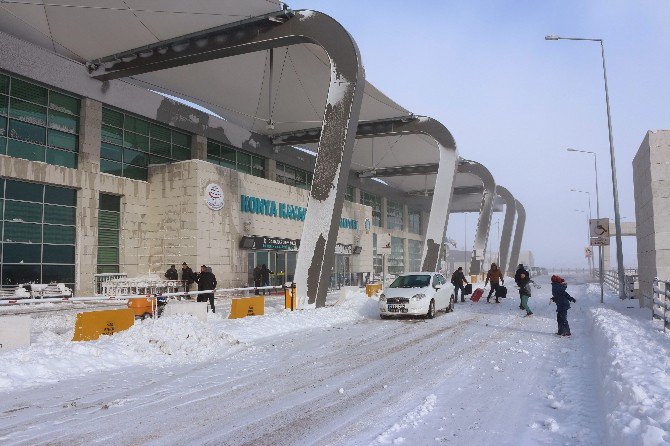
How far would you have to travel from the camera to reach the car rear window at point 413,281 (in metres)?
17.8

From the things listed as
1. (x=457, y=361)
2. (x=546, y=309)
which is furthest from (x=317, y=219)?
(x=457, y=361)

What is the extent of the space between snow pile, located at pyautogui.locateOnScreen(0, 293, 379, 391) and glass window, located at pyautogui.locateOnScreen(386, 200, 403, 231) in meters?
44.9

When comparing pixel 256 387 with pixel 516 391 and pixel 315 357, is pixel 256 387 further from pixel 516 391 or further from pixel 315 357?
pixel 516 391

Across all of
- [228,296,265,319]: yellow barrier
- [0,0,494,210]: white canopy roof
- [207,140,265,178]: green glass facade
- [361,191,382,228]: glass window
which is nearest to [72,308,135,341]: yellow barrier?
[228,296,265,319]: yellow barrier

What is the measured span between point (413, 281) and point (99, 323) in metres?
10.6

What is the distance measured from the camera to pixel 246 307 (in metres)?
16.4

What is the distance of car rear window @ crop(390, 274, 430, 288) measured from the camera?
17.8 meters

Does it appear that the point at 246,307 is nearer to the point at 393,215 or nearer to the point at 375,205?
the point at 375,205

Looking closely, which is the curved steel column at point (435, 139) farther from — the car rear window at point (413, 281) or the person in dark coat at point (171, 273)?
the car rear window at point (413, 281)

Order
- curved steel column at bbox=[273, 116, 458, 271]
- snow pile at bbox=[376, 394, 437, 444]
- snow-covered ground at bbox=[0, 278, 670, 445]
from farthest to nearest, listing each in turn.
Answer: curved steel column at bbox=[273, 116, 458, 271]
snow-covered ground at bbox=[0, 278, 670, 445]
snow pile at bbox=[376, 394, 437, 444]

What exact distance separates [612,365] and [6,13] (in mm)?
22841

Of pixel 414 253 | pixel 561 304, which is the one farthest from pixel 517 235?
pixel 561 304

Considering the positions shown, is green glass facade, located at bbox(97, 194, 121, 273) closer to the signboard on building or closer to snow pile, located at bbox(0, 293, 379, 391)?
the signboard on building

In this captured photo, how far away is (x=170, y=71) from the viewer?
1029 inches
